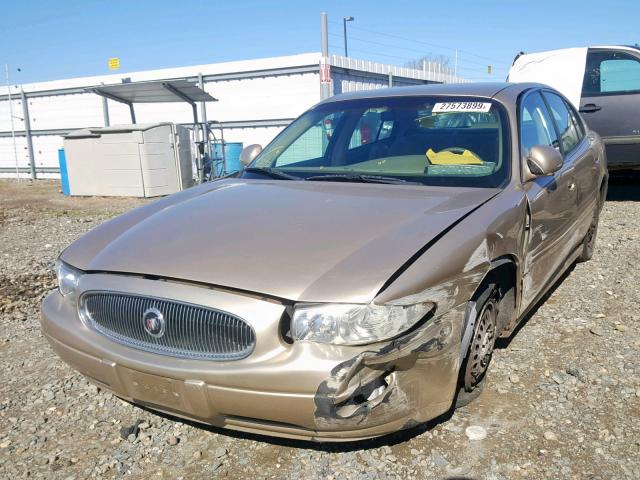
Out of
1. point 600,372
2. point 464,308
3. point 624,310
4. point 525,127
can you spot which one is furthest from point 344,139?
point 624,310

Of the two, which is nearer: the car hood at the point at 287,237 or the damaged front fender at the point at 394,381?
the damaged front fender at the point at 394,381

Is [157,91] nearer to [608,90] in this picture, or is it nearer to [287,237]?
[608,90]

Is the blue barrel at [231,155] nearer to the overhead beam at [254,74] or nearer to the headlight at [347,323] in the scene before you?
the overhead beam at [254,74]

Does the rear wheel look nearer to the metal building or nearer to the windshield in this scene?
the windshield

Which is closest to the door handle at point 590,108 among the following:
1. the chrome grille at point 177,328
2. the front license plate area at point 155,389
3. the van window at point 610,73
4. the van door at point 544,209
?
the van window at point 610,73

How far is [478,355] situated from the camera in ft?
8.61

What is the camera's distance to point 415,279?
197cm

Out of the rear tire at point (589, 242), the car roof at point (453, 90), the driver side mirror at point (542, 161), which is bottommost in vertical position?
the rear tire at point (589, 242)

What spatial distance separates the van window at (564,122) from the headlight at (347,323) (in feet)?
8.74

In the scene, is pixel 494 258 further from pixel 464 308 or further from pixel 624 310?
pixel 624 310

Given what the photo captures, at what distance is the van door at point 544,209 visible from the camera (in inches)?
117

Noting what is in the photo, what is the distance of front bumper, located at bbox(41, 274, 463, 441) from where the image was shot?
186 centimetres

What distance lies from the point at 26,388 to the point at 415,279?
242 cm

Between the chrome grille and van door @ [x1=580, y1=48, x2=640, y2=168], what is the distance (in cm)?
676
